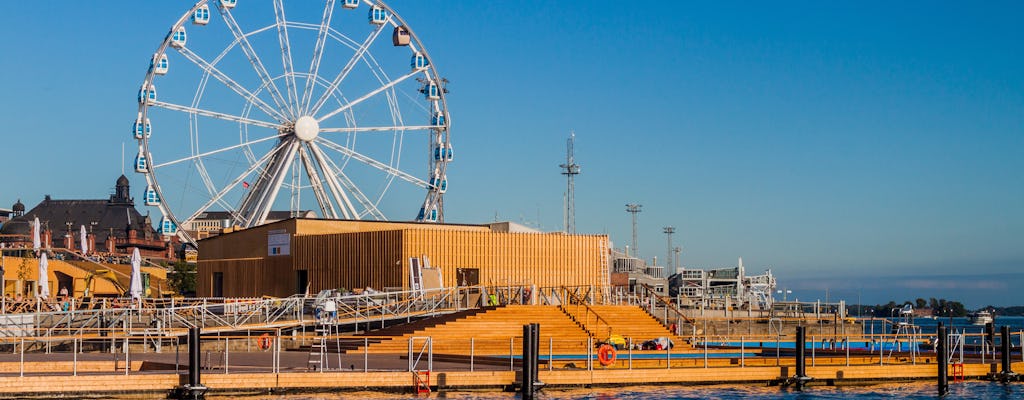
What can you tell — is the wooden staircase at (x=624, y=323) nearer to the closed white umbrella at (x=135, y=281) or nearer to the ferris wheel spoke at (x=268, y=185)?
the closed white umbrella at (x=135, y=281)

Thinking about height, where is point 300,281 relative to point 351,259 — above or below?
below

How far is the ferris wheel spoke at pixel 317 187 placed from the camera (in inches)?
2879

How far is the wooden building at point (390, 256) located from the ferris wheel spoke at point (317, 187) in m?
5.71

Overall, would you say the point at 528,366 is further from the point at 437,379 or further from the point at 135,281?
the point at 135,281

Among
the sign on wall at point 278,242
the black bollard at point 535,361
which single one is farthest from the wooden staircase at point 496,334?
the sign on wall at point 278,242

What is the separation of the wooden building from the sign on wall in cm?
5

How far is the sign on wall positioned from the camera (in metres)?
64.5

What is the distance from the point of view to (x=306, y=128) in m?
72.9

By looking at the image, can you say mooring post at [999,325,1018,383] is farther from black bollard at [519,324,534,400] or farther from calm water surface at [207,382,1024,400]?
black bollard at [519,324,534,400]

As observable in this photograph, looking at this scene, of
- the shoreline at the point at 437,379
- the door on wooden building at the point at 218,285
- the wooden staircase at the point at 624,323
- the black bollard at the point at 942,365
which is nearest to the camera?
the shoreline at the point at 437,379

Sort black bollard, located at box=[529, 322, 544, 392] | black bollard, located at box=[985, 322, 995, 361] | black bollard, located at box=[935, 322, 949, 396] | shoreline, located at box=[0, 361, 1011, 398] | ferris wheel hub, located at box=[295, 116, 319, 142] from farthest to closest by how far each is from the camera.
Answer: ferris wheel hub, located at box=[295, 116, 319, 142] → black bollard, located at box=[985, 322, 995, 361] → black bollard, located at box=[935, 322, 949, 396] → black bollard, located at box=[529, 322, 544, 392] → shoreline, located at box=[0, 361, 1011, 398]

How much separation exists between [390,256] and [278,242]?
9.52 m

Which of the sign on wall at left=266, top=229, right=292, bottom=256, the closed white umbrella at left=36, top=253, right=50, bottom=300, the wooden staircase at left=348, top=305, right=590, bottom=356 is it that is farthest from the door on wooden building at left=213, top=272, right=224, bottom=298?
the wooden staircase at left=348, top=305, right=590, bottom=356

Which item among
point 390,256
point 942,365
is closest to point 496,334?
point 390,256
